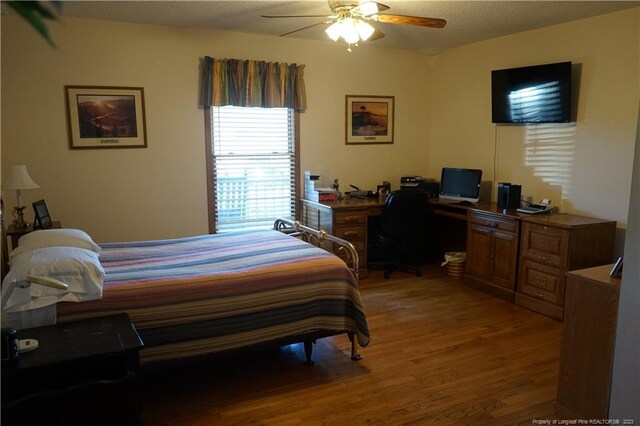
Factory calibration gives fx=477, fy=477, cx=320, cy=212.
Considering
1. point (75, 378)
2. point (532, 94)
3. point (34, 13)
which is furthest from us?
point (532, 94)

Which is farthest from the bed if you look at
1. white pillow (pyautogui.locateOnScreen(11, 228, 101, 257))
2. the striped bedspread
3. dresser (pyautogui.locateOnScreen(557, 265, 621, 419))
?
dresser (pyautogui.locateOnScreen(557, 265, 621, 419))

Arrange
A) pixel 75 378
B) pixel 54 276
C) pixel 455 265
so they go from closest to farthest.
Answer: pixel 75 378, pixel 54 276, pixel 455 265

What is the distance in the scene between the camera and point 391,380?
2.89 m

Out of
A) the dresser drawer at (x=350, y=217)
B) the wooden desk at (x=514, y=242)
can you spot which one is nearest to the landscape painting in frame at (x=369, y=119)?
the wooden desk at (x=514, y=242)

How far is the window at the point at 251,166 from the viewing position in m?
4.90

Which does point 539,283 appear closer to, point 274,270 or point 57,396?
point 274,270

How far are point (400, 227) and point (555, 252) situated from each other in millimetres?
1483

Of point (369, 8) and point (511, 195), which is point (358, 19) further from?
point (511, 195)

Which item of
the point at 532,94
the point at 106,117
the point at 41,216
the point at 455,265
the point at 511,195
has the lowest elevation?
the point at 455,265

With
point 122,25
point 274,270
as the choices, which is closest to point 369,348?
point 274,270

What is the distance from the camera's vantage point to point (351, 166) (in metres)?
5.55

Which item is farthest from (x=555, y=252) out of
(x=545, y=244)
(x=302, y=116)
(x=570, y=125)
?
(x=302, y=116)

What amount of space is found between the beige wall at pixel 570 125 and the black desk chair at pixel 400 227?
0.96 metres

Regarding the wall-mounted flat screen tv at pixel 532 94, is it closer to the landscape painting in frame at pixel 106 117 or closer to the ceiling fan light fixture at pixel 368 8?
the ceiling fan light fixture at pixel 368 8
